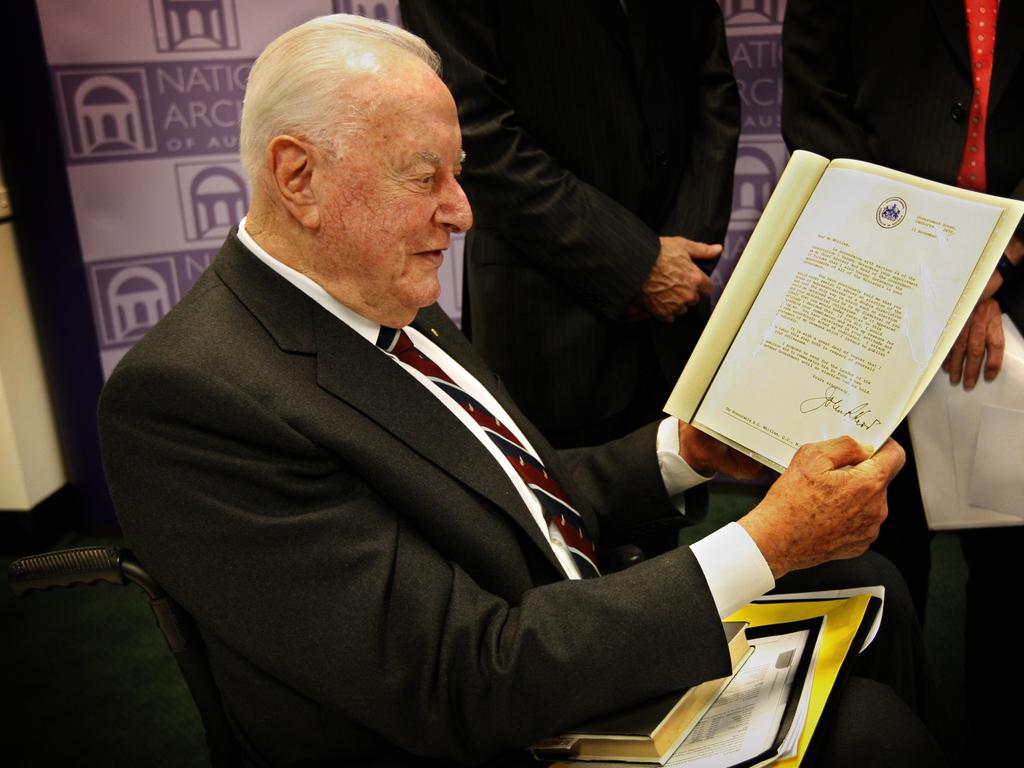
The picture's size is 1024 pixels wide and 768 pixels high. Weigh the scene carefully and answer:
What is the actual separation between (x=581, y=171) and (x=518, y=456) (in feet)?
2.85

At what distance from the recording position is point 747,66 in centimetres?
303

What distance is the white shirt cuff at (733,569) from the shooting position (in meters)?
1.20

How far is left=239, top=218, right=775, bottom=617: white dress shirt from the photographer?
1198 mm

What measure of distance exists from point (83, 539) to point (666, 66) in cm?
254

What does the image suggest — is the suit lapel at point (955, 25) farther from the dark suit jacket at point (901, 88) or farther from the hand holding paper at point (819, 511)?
the hand holding paper at point (819, 511)

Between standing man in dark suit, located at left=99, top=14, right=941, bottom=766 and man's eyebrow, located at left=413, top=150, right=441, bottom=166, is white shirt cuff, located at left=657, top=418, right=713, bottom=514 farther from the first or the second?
man's eyebrow, located at left=413, top=150, right=441, bottom=166

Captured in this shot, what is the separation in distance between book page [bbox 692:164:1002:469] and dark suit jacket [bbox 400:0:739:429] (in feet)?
2.21

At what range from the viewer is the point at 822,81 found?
193 centimetres

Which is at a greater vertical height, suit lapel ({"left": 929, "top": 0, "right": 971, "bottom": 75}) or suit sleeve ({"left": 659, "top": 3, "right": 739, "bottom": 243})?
suit lapel ({"left": 929, "top": 0, "right": 971, "bottom": 75})

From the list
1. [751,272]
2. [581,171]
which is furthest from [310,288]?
[581,171]

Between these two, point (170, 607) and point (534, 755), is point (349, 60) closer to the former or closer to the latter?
point (170, 607)

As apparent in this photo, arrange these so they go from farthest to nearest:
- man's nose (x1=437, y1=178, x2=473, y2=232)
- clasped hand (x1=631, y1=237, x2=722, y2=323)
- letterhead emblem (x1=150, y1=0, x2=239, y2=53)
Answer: letterhead emblem (x1=150, y1=0, x2=239, y2=53)
clasped hand (x1=631, y1=237, x2=722, y2=323)
man's nose (x1=437, y1=178, x2=473, y2=232)

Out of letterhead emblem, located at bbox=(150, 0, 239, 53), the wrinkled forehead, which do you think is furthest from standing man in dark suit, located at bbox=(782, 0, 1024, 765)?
letterhead emblem, located at bbox=(150, 0, 239, 53)
